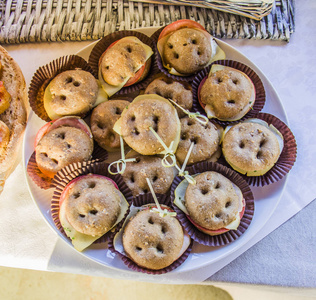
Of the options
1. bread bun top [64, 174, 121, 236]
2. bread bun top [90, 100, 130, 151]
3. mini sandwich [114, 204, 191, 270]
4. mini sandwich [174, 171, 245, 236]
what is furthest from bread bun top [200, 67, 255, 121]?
bread bun top [64, 174, 121, 236]

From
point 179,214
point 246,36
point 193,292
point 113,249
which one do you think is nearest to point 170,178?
point 179,214

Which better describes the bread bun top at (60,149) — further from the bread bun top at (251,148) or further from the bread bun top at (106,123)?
the bread bun top at (251,148)

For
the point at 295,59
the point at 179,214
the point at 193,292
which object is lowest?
the point at 193,292

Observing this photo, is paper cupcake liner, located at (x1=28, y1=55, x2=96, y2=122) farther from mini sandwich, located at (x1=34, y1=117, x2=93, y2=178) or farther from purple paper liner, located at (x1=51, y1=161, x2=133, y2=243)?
purple paper liner, located at (x1=51, y1=161, x2=133, y2=243)

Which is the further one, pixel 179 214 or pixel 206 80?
pixel 206 80

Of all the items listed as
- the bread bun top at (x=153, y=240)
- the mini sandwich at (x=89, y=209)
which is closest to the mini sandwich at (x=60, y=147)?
the mini sandwich at (x=89, y=209)

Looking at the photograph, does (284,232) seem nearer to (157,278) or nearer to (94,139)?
(157,278)

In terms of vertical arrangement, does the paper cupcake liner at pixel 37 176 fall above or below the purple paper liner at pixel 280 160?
below
